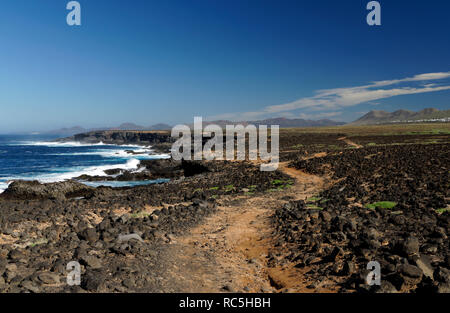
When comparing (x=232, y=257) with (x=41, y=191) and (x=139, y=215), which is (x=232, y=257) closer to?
(x=139, y=215)

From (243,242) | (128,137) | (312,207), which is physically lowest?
(243,242)

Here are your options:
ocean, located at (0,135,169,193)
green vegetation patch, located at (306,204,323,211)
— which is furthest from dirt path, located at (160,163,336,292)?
ocean, located at (0,135,169,193)

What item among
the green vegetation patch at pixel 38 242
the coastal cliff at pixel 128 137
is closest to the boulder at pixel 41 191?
the green vegetation patch at pixel 38 242

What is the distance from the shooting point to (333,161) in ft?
87.9

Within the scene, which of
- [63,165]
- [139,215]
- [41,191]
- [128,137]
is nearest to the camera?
[139,215]

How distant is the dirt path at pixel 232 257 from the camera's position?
23.0 ft

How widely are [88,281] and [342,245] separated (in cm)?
678

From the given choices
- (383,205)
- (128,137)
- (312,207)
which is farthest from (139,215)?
(128,137)

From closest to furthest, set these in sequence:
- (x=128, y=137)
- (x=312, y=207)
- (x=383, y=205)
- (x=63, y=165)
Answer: (x=383, y=205)
(x=312, y=207)
(x=63, y=165)
(x=128, y=137)

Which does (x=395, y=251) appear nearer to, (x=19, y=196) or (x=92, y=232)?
(x=92, y=232)

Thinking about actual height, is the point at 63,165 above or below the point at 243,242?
below

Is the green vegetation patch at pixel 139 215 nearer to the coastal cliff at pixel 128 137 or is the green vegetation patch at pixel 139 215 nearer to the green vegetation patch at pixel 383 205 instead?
the green vegetation patch at pixel 383 205

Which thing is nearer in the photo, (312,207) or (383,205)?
(383,205)

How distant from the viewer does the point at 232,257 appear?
8875 mm
